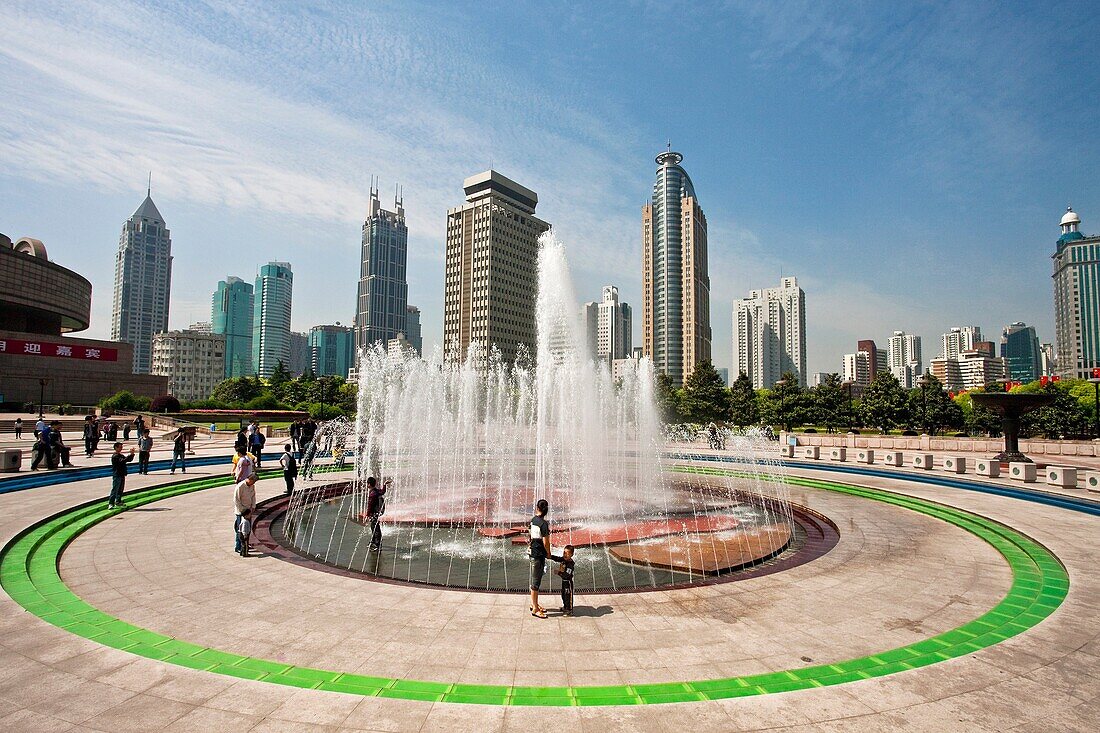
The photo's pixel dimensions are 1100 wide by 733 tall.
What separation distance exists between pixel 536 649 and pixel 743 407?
59.3 metres

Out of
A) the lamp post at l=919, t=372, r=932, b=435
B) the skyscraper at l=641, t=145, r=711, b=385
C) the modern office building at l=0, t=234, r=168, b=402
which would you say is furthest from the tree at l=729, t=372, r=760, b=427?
the skyscraper at l=641, t=145, r=711, b=385

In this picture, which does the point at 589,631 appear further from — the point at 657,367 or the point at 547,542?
the point at 657,367

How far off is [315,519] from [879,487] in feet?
63.1

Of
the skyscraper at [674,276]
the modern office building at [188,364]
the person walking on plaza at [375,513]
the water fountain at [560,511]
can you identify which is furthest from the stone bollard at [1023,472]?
the modern office building at [188,364]

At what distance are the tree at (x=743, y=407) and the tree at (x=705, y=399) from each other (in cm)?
58

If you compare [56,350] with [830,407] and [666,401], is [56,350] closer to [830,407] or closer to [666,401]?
[666,401]

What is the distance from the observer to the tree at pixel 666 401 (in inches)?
2660

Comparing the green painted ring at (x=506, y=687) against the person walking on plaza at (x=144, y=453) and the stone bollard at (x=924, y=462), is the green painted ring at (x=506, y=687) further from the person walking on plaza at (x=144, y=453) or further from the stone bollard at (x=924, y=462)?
the stone bollard at (x=924, y=462)

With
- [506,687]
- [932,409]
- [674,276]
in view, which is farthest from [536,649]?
[674,276]

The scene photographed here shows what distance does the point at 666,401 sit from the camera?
7031cm

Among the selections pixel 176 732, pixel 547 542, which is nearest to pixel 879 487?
pixel 547 542

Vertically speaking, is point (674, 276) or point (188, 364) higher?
point (674, 276)

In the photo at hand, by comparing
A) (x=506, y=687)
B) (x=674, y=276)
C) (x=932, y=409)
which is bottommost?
(x=506, y=687)

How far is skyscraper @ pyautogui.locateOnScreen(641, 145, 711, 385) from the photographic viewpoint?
15338cm
